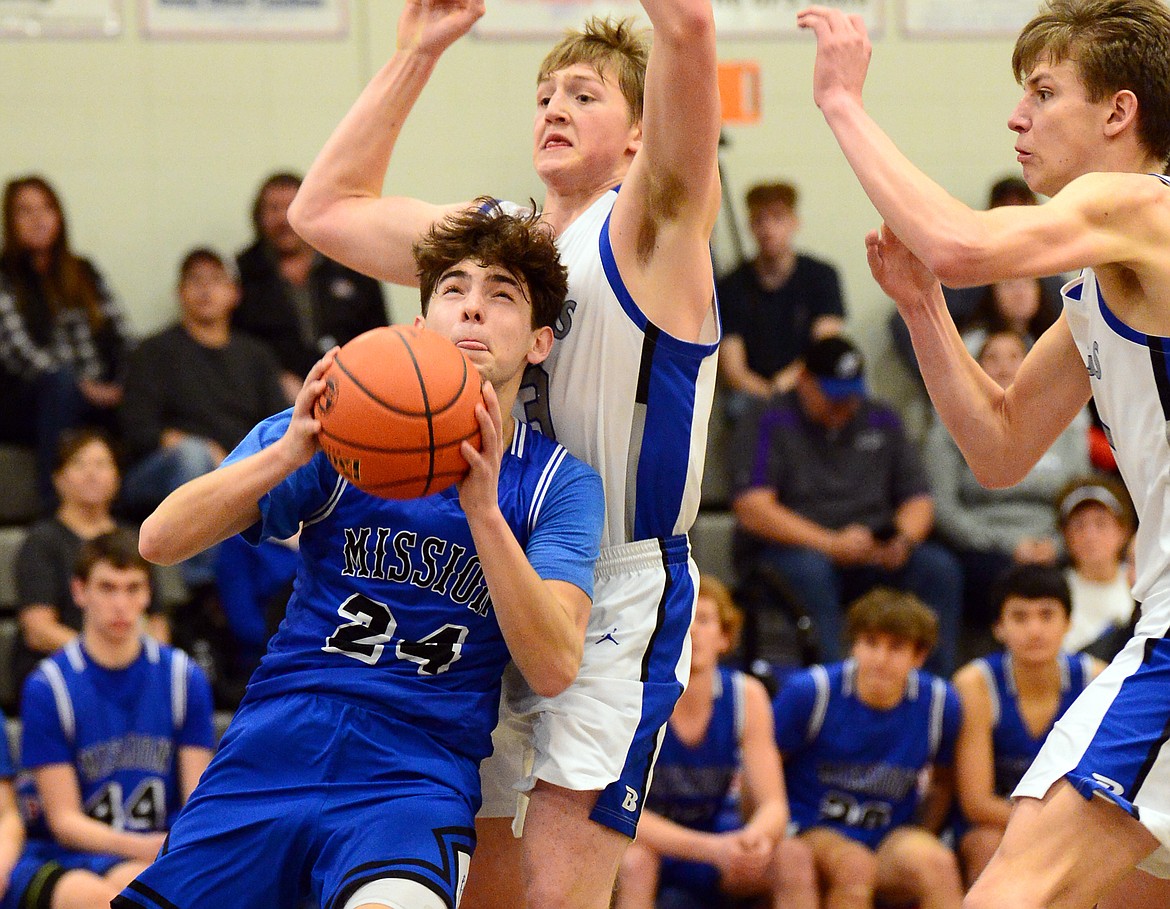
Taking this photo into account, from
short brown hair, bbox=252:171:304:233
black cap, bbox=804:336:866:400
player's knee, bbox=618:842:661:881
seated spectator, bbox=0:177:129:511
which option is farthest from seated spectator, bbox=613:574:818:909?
seated spectator, bbox=0:177:129:511

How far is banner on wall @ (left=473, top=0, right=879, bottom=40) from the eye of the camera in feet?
30.2

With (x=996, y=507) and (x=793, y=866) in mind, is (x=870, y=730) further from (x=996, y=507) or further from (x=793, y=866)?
(x=996, y=507)

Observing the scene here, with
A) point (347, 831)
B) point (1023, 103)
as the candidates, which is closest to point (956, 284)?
point (1023, 103)

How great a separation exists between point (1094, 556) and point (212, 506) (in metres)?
5.76

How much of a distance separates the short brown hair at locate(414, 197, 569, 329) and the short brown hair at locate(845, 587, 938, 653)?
10.8 feet

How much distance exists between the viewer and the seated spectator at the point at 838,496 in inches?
319

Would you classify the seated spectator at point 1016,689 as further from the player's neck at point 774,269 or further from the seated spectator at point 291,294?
the seated spectator at point 291,294

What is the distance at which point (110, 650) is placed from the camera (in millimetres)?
6312

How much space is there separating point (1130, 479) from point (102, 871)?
4.20 metres

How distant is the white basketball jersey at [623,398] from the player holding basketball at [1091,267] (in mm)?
583

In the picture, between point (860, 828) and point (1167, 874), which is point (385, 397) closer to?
point (1167, 874)

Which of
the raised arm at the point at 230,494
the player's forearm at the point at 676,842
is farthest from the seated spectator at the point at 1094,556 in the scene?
the raised arm at the point at 230,494

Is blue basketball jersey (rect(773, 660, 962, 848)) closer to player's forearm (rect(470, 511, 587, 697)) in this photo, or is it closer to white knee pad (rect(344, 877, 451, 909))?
player's forearm (rect(470, 511, 587, 697))

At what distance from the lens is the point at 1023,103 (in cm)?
351
